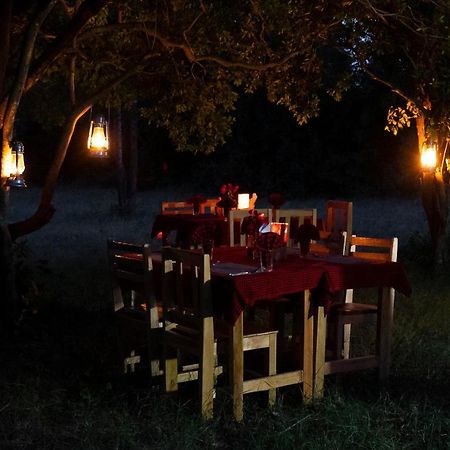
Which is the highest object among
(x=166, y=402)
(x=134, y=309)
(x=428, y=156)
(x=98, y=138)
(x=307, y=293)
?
(x=98, y=138)

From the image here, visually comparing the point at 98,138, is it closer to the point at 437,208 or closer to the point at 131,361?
the point at 131,361

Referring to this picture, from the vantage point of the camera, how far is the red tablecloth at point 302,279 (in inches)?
180

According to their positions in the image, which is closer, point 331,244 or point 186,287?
point 186,287

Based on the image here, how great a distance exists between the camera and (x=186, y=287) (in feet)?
16.1

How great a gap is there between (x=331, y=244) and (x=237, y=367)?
9.77 feet

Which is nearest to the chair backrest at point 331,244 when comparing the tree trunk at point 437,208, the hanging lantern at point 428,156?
the hanging lantern at point 428,156

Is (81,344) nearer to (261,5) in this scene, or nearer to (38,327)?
(38,327)

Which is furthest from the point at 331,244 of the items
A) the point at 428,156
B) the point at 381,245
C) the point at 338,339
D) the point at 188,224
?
the point at 428,156

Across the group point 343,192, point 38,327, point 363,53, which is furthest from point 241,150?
point 38,327

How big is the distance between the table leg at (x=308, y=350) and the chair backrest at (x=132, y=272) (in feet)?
3.00

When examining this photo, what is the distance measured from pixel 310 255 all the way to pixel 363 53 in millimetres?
5180

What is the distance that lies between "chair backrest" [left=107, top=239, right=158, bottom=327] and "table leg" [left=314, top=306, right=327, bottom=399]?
0.98 meters

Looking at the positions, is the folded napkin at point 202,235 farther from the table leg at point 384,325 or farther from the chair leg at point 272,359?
the table leg at point 384,325

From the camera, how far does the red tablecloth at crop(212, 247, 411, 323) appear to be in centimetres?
458
